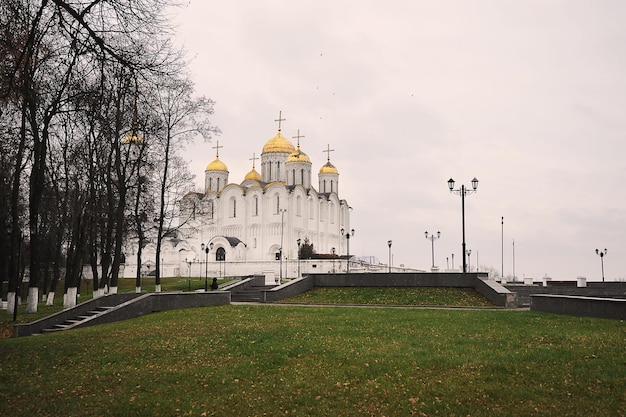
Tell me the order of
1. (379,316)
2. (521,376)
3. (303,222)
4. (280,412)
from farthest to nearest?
(303,222) → (379,316) → (521,376) → (280,412)

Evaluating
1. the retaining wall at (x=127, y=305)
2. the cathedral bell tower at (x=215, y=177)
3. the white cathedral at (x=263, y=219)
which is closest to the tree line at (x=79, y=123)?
the retaining wall at (x=127, y=305)

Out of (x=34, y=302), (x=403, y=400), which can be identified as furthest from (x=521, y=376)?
(x=34, y=302)

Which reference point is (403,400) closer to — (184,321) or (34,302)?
(184,321)

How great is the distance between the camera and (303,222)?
71.7 m

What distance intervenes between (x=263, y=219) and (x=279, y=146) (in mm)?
11806

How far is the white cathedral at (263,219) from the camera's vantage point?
220 ft

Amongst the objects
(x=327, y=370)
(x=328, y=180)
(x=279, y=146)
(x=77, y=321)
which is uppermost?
(x=279, y=146)

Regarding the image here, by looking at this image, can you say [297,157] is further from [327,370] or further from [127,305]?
[327,370]

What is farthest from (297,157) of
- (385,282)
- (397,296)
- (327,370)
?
(327,370)

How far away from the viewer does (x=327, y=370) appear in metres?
10.1

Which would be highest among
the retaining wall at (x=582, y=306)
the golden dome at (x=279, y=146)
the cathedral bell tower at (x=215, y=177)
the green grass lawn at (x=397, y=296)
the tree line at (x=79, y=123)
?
the golden dome at (x=279, y=146)

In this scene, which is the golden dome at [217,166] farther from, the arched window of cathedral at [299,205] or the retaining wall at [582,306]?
the retaining wall at [582,306]

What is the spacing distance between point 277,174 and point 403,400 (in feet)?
223

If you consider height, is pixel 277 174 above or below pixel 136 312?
above
